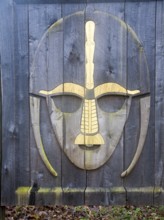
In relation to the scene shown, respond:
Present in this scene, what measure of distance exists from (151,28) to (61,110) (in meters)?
0.86

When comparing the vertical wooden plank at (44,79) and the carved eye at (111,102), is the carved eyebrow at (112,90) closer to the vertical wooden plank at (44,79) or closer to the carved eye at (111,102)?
the carved eye at (111,102)

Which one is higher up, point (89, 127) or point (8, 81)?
point (8, 81)

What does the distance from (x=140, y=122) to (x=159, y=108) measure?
0.55 feet

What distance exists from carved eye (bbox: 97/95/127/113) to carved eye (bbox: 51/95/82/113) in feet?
0.51

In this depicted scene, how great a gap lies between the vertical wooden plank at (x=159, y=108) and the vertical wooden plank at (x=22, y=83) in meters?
0.92

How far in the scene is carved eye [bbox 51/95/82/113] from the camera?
2951 mm

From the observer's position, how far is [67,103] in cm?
296

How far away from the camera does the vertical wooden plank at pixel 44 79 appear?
9.68 feet

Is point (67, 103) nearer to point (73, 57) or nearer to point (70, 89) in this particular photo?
point (70, 89)

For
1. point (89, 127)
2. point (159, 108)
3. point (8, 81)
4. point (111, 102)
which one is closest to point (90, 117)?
point (89, 127)

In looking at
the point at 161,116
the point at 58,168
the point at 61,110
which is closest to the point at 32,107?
the point at 61,110

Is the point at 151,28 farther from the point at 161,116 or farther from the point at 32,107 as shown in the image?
the point at 32,107

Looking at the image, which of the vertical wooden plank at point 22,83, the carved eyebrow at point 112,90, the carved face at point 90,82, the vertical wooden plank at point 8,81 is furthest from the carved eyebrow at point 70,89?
the vertical wooden plank at point 8,81

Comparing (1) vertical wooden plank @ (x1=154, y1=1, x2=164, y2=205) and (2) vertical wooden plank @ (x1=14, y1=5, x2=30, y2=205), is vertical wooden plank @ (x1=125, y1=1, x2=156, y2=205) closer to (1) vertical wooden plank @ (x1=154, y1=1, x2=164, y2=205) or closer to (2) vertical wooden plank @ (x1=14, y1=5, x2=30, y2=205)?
(1) vertical wooden plank @ (x1=154, y1=1, x2=164, y2=205)
